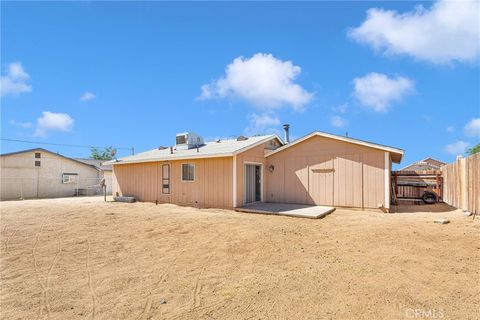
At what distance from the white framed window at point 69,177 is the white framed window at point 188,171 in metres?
15.6

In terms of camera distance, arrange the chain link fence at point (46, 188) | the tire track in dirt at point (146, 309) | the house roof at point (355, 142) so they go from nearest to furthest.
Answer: the tire track in dirt at point (146, 309), the house roof at point (355, 142), the chain link fence at point (46, 188)

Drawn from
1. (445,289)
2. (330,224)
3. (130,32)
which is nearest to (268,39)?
(130,32)

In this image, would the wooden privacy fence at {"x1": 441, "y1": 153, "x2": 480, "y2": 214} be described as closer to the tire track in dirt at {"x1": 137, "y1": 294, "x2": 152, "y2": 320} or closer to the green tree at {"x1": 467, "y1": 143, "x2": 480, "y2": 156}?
the tire track in dirt at {"x1": 137, "y1": 294, "x2": 152, "y2": 320}

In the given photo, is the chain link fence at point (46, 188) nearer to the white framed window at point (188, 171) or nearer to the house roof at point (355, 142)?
the white framed window at point (188, 171)

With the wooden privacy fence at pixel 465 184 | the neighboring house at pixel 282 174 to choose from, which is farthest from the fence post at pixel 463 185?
the neighboring house at pixel 282 174

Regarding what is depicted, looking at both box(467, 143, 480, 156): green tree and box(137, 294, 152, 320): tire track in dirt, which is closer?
box(137, 294, 152, 320): tire track in dirt

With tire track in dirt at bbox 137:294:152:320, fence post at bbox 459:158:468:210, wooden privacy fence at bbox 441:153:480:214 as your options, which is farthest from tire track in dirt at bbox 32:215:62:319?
fence post at bbox 459:158:468:210

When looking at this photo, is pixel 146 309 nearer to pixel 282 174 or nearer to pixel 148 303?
pixel 148 303

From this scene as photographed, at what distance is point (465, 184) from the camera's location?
326 inches

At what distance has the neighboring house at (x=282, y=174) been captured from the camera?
32.2 ft

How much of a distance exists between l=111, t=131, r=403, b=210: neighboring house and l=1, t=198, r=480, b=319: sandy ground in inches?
118

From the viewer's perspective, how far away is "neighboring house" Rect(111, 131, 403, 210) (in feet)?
32.2

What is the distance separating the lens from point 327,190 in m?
10.6

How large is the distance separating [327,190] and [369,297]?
7.79m
